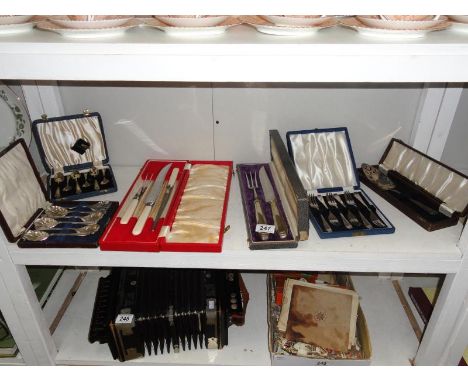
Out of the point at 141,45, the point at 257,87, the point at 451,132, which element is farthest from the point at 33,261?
the point at 451,132

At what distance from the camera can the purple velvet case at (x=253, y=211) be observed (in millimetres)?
956

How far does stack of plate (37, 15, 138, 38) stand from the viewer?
723 mm

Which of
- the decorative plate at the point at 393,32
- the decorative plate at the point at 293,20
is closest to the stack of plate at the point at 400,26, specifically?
the decorative plate at the point at 393,32

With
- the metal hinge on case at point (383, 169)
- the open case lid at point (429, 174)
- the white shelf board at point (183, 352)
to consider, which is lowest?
the white shelf board at point (183, 352)

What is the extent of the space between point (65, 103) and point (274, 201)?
2.58ft

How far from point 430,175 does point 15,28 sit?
1156 millimetres

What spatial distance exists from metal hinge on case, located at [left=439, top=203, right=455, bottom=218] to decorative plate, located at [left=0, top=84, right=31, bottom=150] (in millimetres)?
1310

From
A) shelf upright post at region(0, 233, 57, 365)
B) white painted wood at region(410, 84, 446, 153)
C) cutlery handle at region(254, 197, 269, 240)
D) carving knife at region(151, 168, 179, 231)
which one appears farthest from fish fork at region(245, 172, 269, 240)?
shelf upright post at region(0, 233, 57, 365)

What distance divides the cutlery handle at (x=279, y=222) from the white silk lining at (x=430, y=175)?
0.44m

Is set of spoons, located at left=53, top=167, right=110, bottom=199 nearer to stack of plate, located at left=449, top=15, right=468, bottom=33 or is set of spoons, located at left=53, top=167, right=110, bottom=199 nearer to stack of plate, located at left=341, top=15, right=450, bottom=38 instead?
stack of plate, located at left=341, top=15, right=450, bottom=38

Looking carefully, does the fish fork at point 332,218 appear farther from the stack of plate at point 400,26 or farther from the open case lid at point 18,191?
the open case lid at point 18,191

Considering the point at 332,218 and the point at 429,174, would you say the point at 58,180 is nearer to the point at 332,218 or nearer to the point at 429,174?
the point at 332,218

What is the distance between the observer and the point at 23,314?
3.57 ft

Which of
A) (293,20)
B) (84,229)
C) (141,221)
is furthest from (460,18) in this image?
(84,229)
